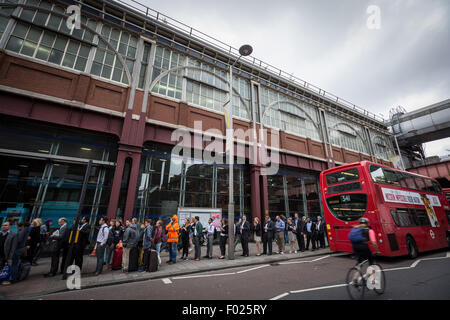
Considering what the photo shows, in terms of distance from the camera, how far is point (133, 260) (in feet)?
22.0

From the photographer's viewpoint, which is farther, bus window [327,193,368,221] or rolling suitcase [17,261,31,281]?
bus window [327,193,368,221]

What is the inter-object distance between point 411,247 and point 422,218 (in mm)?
2157

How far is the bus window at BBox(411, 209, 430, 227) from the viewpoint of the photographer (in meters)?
8.97

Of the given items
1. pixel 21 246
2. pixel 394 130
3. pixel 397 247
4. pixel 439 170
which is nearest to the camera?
pixel 21 246

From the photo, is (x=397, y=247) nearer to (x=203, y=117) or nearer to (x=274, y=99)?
(x=203, y=117)

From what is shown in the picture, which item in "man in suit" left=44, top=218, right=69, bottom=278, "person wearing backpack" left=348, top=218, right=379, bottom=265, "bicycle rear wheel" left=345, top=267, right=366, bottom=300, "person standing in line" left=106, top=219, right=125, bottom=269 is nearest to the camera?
"bicycle rear wheel" left=345, top=267, right=366, bottom=300

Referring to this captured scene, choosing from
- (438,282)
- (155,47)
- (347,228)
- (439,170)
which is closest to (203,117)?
(155,47)

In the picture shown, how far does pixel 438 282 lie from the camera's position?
15.3ft

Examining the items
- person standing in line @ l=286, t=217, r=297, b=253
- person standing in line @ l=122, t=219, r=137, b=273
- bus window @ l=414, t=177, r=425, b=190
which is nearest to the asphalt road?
person standing in line @ l=122, t=219, r=137, b=273

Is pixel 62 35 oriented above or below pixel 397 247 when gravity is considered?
above

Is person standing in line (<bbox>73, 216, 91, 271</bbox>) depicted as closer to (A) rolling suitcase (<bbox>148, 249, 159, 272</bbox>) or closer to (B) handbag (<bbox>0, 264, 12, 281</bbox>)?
(B) handbag (<bbox>0, 264, 12, 281</bbox>)

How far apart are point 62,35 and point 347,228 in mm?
18252

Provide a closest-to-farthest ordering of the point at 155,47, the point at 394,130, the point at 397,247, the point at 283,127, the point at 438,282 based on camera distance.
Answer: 1. the point at 438,282
2. the point at 397,247
3. the point at 155,47
4. the point at 283,127
5. the point at 394,130

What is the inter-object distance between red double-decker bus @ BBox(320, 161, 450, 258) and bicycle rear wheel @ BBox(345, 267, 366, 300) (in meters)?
4.39
